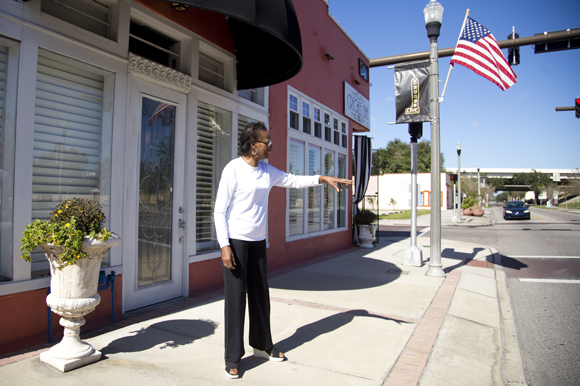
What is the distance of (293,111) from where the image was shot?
8438mm

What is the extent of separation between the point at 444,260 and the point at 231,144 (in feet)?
21.2

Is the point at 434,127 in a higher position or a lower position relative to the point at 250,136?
higher

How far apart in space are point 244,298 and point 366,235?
885cm

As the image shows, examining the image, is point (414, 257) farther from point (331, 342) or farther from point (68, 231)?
point (68, 231)

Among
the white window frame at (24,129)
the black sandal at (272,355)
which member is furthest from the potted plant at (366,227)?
the white window frame at (24,129)

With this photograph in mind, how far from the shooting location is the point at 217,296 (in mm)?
5203

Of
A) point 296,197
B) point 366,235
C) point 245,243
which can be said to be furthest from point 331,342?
point 366,235

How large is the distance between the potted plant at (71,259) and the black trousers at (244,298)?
1027mm

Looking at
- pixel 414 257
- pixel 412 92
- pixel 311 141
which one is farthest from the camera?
pixel 311 141

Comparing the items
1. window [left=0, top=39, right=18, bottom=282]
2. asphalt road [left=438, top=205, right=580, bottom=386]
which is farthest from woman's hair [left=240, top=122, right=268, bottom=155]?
asphalt road [left=438, top=205, right=580, bottom=386]

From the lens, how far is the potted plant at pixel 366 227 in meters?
11.3

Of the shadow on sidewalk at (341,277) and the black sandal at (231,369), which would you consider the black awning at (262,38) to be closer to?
the black sandal at (231,369)

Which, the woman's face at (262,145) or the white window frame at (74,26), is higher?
the white window frame at (74,26)

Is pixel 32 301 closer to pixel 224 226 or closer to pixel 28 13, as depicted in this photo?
pixel 224 226
